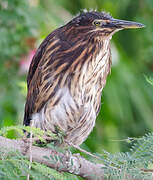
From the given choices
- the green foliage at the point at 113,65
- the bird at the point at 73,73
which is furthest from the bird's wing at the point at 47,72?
the green foliage at the point at 113,65

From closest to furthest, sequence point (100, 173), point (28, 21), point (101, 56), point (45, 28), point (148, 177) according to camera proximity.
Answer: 1. point (148, 177)
2. point (100, 173)
3. point (101, 56)
4. point (28, 21)
5. point (45, 28)

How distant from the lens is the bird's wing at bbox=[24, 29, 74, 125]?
116 inches

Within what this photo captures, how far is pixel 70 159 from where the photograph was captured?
220cm

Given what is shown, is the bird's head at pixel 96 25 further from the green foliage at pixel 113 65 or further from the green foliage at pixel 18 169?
the green foliage at pixel 18 169

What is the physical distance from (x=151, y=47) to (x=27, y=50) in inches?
47.6

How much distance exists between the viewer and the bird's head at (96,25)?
276cm

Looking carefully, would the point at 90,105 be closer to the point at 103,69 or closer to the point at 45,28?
the point at 103,69

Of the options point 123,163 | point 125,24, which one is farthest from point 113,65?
point 123,163

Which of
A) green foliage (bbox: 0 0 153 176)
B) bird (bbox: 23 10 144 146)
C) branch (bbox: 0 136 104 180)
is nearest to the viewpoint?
branch (bbox: 0 136 104 180)

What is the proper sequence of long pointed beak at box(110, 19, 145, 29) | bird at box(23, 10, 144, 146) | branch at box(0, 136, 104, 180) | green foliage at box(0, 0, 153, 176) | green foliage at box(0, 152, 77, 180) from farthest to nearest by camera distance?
1. green foliage at box(0, 0, 153, 176)
2. bird at box(23, 10, 144, 146)
3. long pointed beak at box(110, 19, 145, 29)
4. branch at box(0, 136, 104, 180)
5. green foliage at box(0, 152, 77, 180)

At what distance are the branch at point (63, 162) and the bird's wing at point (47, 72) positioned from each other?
0.74 metres

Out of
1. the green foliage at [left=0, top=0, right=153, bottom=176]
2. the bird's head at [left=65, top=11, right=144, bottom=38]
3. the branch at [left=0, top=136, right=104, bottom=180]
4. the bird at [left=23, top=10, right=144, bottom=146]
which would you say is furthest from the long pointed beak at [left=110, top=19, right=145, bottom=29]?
the green foliage at [left=0, top=0, right=153, bottom=176]

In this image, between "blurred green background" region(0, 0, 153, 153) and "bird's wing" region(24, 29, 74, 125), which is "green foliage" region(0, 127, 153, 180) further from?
"blurred green background" region(0, 0, 153, 153)

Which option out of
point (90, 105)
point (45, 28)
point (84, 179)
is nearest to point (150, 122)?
point (45, 28)
